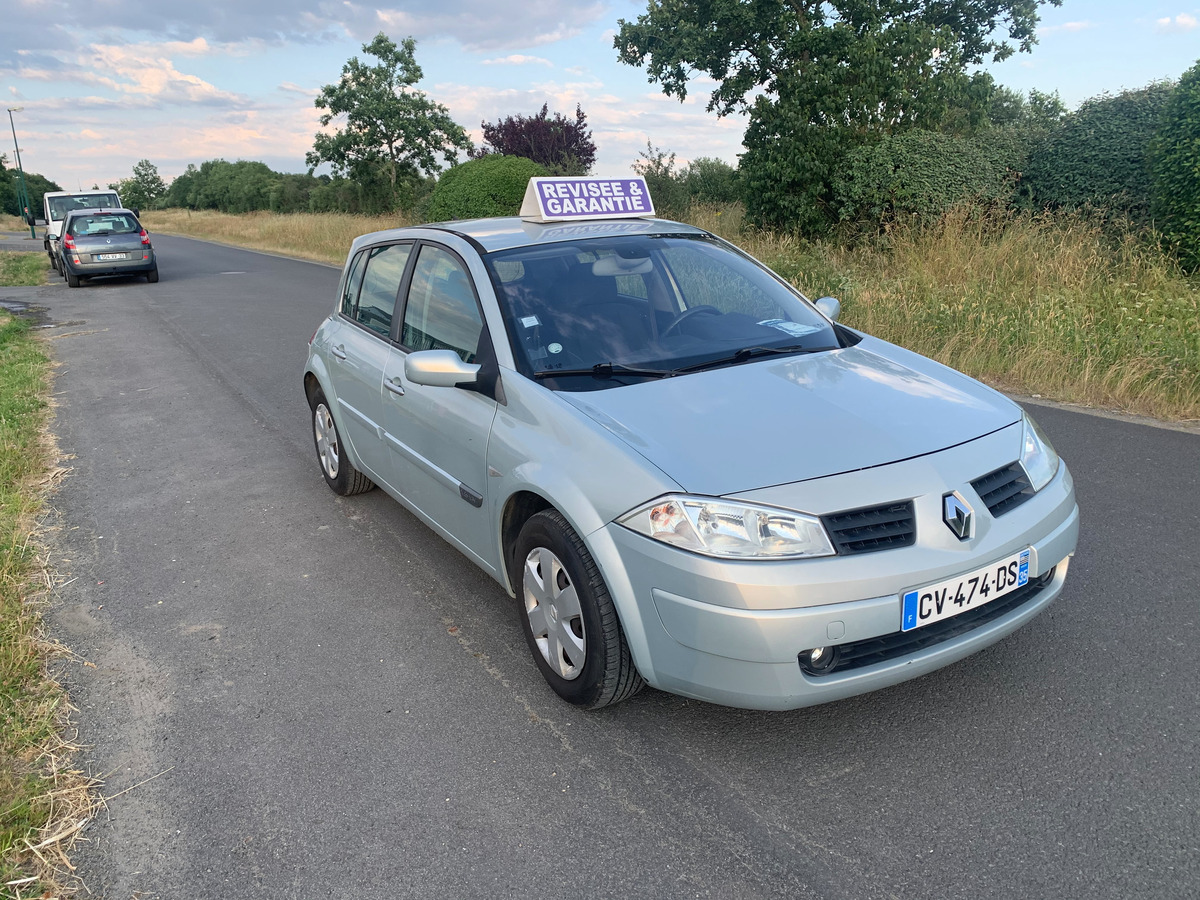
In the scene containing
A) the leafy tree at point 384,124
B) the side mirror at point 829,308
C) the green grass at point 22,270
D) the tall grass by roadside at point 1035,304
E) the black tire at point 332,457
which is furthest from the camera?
the leafy tree at point 384,124

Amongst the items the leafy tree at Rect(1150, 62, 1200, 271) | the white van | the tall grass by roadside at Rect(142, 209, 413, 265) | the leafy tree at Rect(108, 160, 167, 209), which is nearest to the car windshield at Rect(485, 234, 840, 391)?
the leafy tree at Rect(1150, 62, 1200, 271)

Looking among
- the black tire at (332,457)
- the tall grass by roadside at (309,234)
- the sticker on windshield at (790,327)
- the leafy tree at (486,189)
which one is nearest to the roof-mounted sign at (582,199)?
the sticker on windshield at (790,327)

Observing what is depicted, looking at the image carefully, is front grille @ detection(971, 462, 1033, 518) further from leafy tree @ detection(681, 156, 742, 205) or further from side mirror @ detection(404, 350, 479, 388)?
leafy tree @ detection(681, 156, 742, 205)

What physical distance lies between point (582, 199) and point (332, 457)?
87.7 inches

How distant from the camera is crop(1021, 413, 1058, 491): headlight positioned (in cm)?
298

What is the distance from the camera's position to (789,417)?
9.57ft

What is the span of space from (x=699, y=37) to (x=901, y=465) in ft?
57.5

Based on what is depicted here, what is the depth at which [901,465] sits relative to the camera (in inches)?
105

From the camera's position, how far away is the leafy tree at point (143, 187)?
112825 mm

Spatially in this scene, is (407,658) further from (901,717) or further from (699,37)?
(699,37)

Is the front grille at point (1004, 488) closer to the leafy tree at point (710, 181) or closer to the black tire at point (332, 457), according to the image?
the black tire at point (332, 457)

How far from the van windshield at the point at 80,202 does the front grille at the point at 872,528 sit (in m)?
30.8

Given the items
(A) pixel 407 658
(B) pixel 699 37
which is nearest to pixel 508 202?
(B) pixel 699 37

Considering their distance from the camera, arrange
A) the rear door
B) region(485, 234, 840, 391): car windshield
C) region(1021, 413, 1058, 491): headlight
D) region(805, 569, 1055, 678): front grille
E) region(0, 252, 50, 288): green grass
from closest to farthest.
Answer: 1. region(805, 569, 1055, 678): front grille
2. region(1021, 413, 1058, 491): headlight
3. region(485, 234, 840, 391): car windshield
4. the rear door
5. region(0, 252, 50, 288): green grass
